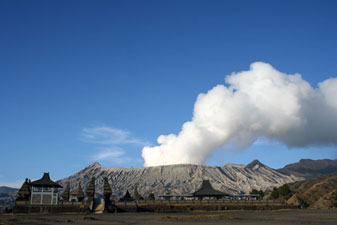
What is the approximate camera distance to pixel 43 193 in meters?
59.0

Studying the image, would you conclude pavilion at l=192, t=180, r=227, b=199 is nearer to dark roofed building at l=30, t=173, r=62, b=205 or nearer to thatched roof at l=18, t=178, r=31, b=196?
dark roofed building at l=30, t=173, r=62, b=205

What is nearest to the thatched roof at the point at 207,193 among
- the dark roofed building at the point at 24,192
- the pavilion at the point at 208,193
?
the pavilion at the point at 208,193

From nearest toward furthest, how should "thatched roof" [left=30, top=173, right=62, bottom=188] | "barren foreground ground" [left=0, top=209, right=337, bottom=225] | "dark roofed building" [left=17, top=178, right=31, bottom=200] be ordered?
"barren foreground ground" [left=0, top=209, right=337, bottom=225] < "thatched roof" [left=30, top=173, right=62, bottom=188] < "dark roofed building" [left=17, top=178, right=31, bottom=200]

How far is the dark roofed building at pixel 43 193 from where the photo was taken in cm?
5822

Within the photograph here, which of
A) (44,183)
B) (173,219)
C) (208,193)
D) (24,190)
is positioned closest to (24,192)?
(24,190)

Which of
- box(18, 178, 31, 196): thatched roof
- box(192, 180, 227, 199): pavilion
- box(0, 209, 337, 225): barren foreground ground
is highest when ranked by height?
box(18, 178, 31, 196): thatched roof

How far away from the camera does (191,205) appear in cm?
6656

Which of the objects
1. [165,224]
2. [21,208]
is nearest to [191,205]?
[21,208]

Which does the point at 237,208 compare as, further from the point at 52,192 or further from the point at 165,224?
the point at 165,224

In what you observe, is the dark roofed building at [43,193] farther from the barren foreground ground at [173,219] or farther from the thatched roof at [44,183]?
the barren foreground ground at [173,219]

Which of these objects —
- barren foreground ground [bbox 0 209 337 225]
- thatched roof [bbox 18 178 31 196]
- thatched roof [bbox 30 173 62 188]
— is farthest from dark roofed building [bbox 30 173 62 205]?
barren foreground ground [bbox 0 209 337 225]

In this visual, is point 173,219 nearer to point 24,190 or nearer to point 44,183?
point 44,183

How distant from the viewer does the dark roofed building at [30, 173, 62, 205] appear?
58219mm

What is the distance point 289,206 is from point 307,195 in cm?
3188
